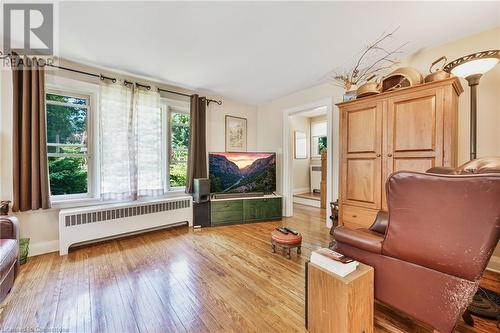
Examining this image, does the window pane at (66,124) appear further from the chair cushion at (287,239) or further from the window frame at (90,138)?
the chair cushion at (287,239)

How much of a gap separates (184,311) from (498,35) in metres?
3.72

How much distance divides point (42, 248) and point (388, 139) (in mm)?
4039

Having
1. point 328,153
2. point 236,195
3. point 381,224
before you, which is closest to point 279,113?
point 328,153

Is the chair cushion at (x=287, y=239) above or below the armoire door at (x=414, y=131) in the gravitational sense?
below

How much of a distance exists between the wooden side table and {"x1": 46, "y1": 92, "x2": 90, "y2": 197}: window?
124 inches

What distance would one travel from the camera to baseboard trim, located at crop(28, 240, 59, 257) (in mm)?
2374

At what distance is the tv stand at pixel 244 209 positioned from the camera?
3537 millimetres

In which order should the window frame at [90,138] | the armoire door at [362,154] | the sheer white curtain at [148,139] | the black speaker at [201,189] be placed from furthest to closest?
the black speaker at [201,189] → the sheer white curtain at [148,139] → the window frame at [90,138] → the armoire door at [362,154]

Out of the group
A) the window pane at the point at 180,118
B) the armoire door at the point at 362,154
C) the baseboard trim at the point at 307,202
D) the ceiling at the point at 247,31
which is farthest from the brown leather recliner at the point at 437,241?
the baseboard trim at the point at 307,202

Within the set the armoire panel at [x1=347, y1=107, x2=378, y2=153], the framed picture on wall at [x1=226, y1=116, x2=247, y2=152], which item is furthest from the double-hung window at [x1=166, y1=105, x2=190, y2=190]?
the armoire panel at [x1=347, y1=107, x2=378, y2=153]

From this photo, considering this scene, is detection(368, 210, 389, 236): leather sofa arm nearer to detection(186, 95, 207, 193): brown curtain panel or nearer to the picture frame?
detection(186, 95, 207, 193): brown curtain panel

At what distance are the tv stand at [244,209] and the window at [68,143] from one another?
189cm

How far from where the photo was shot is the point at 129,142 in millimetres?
2967

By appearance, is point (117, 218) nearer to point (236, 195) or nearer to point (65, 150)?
point (65, 150)
